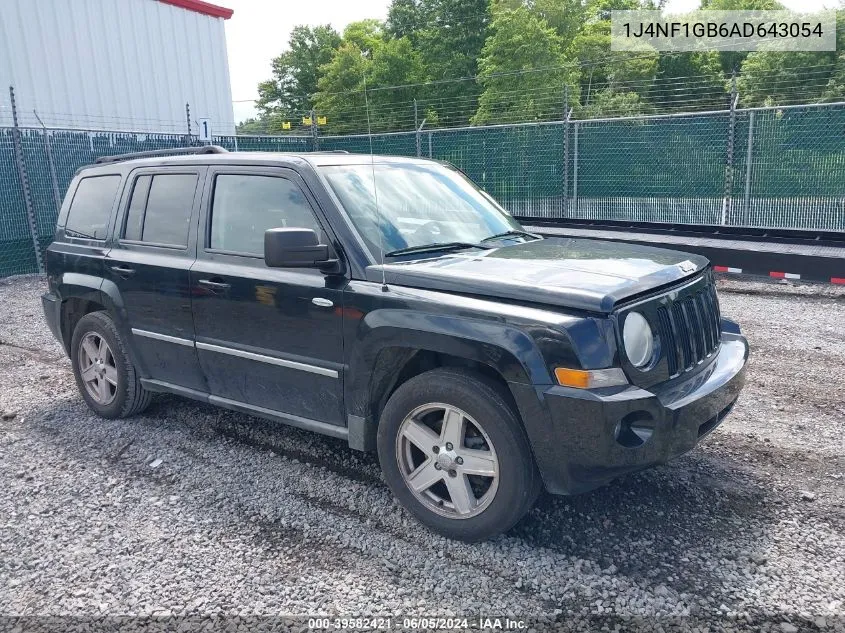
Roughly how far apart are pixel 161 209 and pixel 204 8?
64.2ft

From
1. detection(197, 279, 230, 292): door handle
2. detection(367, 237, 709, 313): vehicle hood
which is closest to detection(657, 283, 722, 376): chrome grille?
detection(367, 237, 709, 313): vehicle hood

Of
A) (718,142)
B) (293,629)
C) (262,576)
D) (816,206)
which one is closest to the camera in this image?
(293,629)

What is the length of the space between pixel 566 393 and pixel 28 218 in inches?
478

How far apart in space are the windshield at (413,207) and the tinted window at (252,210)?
242 mm

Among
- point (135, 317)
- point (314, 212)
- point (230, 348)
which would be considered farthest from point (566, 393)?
point (135, 317)

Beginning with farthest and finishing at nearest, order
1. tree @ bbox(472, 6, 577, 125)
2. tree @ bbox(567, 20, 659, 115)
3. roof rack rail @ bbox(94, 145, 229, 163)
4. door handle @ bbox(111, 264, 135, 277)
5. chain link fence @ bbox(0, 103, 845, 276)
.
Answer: tree @ bbox(567, 20, 659, 115) < tree @ bbox(472, 6, 577, 125) < chain link fence @ bbox(0, 103, 845, 276) < roof rack rail @ bbox(94, 145, 229, 163) < door handle @ bbox(111, 264, 135, 277)

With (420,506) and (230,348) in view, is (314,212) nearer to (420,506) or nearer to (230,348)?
(230,348)

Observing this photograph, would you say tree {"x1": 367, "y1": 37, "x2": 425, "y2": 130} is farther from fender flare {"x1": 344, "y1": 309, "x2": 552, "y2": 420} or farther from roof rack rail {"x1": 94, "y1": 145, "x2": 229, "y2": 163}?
fender flare {"x1": 344, "y1": 309, "x2": 552, "y2": 420}

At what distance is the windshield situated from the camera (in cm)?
389

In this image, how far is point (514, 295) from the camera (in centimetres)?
323

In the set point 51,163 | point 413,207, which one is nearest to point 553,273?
point 413,207

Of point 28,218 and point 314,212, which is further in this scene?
point 28,218

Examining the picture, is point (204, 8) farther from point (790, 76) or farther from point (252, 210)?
point (790, 76)

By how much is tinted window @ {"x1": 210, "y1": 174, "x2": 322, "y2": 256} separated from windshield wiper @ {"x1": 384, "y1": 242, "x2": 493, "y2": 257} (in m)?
0.48
